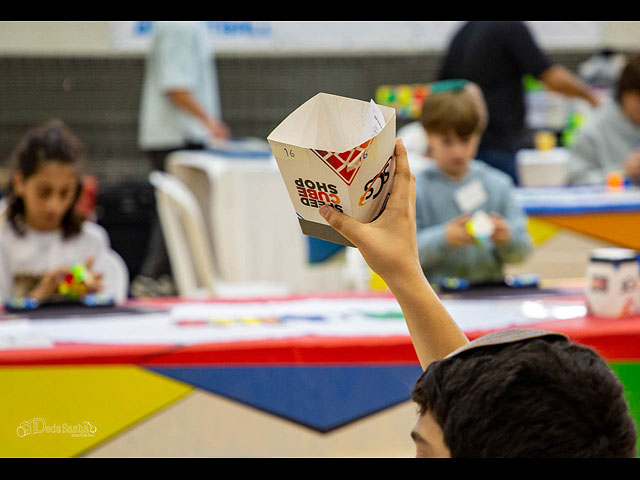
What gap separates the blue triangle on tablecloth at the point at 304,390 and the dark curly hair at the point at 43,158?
100cm

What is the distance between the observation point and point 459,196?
2.78m

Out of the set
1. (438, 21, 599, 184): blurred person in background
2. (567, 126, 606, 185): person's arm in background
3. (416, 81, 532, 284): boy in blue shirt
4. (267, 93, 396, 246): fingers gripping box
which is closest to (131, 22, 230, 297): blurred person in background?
(438, 21, 599, 184): blurred person in background

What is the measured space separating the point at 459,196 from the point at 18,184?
134 centimetres

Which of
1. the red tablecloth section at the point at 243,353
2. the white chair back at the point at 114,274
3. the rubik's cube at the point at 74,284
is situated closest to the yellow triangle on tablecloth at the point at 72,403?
the red tablecloth section at the point at 243,353

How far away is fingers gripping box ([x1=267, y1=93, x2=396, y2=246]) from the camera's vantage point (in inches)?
39.4

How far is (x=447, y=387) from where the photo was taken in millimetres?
804

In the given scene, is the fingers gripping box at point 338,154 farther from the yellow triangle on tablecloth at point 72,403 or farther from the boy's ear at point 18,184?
the boy's ear at point 18,184

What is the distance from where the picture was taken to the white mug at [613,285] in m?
2.14

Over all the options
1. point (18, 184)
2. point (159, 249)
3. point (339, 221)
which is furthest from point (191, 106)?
point (339, 221)

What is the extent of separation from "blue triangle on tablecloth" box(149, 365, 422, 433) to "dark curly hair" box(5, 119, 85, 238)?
100 centimetres

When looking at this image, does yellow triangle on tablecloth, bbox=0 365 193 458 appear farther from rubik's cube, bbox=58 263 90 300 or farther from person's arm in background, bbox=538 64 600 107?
person's arm in background, bbox=538 64 600 107

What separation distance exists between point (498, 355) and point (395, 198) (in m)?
0.30

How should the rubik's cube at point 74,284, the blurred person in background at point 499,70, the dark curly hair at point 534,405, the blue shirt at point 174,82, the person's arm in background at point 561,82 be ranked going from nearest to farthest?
the dark curly hair at point 534,405 → the rubik's cube at point 74,284 → the blurred person in background at point 499,70 → the person's arm in background at point 561,82 → the blue shirt at point 174,82

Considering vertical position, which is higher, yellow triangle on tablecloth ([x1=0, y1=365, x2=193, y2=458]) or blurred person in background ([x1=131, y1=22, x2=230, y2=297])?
blurred person in background ([x1=131, y1=22, x2=230, y2=297])
